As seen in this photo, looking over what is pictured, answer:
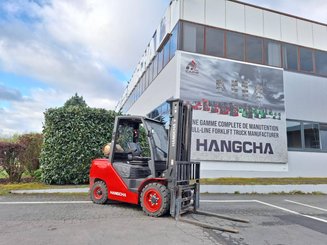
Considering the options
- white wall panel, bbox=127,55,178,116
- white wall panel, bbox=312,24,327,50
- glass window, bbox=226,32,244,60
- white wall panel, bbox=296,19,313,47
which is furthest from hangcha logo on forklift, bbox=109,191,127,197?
white wall panel, bbox=312,24,327,50

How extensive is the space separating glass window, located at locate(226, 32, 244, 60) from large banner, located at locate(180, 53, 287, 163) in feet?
1.70

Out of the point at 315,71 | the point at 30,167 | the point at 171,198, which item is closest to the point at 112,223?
the point at 171,198

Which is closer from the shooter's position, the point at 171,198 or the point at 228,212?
the point at 171,198

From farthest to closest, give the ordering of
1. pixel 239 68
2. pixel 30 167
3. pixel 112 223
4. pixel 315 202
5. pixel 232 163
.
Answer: pixel 239 68 < pixel 232 163 < pixel 30 167 < pixel 315 202 < pixel 112 223

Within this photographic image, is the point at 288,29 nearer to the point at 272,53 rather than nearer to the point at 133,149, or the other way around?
the point at 272,53

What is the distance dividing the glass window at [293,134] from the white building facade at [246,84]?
0.19 ft

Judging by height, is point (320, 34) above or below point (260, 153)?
above

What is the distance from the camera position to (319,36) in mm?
17500

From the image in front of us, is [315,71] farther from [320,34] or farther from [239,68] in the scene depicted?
[239,68]

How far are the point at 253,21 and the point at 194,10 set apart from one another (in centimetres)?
375

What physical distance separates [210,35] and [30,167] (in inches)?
429

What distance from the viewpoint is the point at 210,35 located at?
14766 millimetres

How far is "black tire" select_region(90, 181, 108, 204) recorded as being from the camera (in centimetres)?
767

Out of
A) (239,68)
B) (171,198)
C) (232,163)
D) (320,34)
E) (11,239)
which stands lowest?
(11,239)
